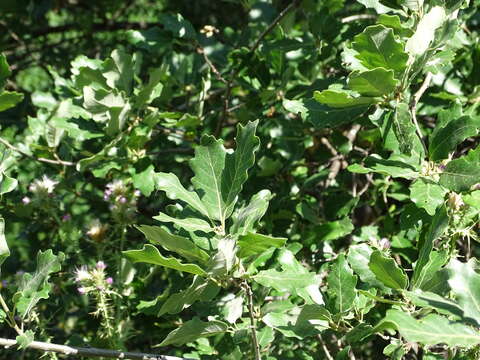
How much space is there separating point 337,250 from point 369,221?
0.46 meters

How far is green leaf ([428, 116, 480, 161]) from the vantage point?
4.87 feet

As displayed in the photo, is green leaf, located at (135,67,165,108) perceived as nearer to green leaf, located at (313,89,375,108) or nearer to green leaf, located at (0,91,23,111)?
green leaf, located at (0,91,23,111)

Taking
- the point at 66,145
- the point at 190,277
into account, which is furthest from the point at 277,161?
the point at 66,145

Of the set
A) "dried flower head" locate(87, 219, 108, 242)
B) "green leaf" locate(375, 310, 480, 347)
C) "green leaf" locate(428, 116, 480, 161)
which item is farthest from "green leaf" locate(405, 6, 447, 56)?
"dried flower head" locate(87, 219, 108, 242)

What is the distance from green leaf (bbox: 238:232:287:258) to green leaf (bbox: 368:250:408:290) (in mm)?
166

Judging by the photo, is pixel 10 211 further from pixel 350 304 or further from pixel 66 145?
pixel 350 304

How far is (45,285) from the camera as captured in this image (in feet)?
5.09

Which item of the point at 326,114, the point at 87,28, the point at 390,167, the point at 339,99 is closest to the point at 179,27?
the point at 326,114

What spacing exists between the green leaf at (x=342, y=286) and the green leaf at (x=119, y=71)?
827 mm

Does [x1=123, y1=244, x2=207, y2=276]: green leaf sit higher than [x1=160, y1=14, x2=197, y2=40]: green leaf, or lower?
lower

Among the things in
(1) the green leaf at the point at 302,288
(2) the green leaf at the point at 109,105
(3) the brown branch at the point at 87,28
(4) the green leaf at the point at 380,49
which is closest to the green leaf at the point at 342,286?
(1) the green leaf at the point at 302,288

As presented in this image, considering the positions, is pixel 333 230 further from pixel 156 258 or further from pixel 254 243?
pixel 156 258

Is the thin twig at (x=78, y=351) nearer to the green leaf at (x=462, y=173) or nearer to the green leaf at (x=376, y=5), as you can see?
the green leaf at (x=462, y=173)

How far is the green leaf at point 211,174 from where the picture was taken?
144cm
